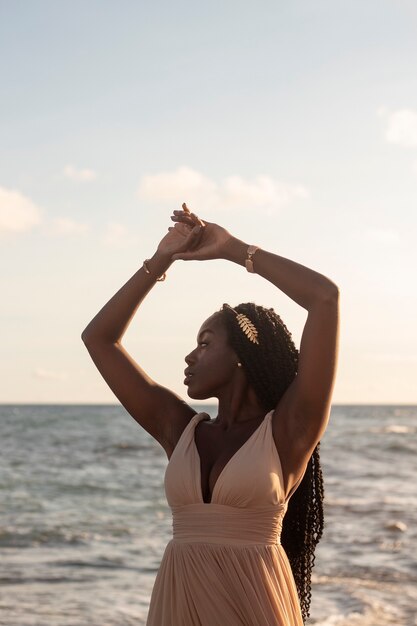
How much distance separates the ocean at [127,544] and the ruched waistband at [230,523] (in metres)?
6.38

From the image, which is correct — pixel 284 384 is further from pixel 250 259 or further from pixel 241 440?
pixel 250 259

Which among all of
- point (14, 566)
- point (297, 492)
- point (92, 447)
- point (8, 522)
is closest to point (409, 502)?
point (8, 522)

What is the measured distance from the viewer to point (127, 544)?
14.6 metres

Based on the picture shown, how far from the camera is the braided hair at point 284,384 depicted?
3.67 m

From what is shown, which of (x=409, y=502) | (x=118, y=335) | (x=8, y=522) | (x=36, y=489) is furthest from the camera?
(x=36, y=489)

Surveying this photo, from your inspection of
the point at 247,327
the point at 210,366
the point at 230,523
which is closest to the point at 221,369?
the point at 210,366

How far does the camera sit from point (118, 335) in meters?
3.96

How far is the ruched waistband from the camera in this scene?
3.47m

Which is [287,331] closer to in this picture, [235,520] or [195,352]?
[195,352]

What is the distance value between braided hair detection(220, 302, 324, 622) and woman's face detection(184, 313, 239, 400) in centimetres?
3

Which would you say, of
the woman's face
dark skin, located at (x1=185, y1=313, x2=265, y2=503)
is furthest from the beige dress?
the woman's face

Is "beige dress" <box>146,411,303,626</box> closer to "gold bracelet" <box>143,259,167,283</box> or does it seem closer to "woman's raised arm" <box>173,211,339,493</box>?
"woman's raised arm" <box>173,211,339,493</box>

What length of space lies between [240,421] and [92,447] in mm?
37491

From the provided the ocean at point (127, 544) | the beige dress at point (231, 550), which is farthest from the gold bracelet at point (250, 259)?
the ocean at point (127, 544)
